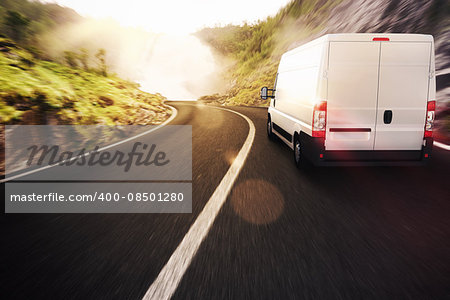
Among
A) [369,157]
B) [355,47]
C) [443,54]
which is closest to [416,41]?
[355,47]

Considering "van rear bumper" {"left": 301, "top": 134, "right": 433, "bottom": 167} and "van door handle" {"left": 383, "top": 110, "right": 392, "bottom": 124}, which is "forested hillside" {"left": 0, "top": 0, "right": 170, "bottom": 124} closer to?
"van rear bumper" {"left": 301, "top": 134, "right": 433, "bottom": 167}

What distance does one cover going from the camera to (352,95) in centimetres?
495

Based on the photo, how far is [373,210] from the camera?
4086 mm

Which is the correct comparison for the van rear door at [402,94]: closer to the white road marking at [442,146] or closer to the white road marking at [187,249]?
the white road marking at [187,249]

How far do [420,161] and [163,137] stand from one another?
6.39 m

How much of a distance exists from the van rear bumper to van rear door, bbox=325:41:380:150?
Result: 9 cm

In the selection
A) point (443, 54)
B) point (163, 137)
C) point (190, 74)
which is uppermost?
point (190, 74)

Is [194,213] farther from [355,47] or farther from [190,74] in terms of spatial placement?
[190,74]

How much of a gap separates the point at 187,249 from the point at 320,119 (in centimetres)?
305

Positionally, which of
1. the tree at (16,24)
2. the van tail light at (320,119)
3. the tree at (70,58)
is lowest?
the van tail light at (320,119)

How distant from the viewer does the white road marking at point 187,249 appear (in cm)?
246

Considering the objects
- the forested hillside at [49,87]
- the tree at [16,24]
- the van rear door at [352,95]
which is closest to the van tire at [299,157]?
the van rear door at [352,95]

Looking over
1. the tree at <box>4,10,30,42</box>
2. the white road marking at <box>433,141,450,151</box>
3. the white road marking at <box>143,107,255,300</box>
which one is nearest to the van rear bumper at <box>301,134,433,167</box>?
the white road marking at <box>143,107,255,300</box>

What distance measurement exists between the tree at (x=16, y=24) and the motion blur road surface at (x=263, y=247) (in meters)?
10.7
